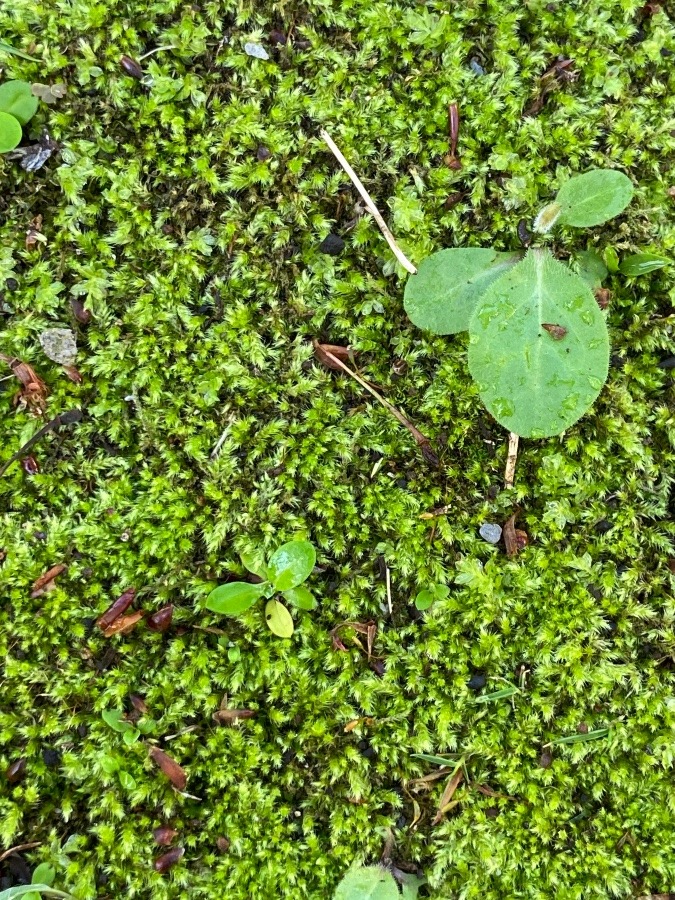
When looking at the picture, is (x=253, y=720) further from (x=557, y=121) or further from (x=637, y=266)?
(x=557, y=121)

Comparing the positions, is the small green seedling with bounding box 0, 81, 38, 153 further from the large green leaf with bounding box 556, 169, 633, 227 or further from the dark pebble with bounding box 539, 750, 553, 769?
the dark pebble with bounding box 539, 750, 553, 769

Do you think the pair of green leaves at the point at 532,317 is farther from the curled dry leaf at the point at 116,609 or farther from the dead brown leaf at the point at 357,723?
the curled dry leaf at the point at 116,609

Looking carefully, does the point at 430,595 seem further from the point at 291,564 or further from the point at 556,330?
the point at 556,330

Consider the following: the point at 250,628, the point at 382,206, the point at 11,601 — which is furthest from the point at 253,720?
the point at 382,206

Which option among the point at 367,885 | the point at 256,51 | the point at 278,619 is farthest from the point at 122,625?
the point at 256,51

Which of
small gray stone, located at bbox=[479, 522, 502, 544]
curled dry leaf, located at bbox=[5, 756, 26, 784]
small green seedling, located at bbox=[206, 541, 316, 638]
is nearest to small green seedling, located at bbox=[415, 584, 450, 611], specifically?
small gray stone, located at bbox=[479, 522, 502, 544]

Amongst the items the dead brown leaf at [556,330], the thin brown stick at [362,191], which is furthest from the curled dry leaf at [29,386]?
the dead brown leaf at [556,330]
